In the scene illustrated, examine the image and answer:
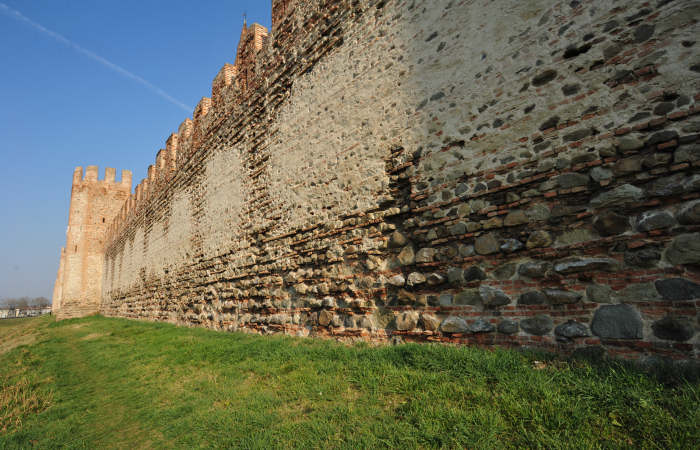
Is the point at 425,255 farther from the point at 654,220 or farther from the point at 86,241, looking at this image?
the point at 86,241

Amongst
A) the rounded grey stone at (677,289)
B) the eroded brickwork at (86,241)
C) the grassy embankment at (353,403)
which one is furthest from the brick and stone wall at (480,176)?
the eroded brickwork at (86,241)

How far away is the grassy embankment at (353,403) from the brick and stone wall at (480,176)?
0.56 metres

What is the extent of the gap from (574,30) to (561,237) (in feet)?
6.33

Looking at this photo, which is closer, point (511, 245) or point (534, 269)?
point (534, 269)

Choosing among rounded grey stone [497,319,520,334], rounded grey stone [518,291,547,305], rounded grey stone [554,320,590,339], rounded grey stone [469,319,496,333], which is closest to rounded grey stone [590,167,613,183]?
rounded grey stone [518,291,547,305]

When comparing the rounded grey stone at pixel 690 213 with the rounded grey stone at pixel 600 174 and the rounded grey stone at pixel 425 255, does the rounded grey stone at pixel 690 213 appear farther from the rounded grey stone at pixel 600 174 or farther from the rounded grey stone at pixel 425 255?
the rounded grey stone at pixel 425 255

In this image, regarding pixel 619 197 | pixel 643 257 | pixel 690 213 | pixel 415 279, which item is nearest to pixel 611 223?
pixel 619 197

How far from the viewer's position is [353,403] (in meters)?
2.97

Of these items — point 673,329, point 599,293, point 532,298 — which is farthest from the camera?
point 532,298

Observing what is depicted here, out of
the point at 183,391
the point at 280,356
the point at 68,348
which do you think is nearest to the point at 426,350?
the point at 280,356

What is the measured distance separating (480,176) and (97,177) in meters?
29.0

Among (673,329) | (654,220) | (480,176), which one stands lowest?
(673,329)

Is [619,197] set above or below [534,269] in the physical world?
above

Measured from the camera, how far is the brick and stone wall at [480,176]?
280 cm
